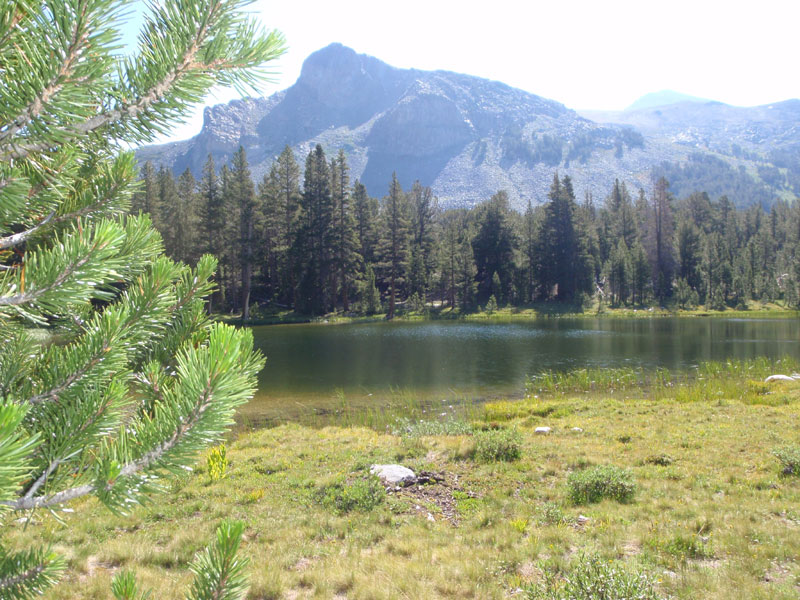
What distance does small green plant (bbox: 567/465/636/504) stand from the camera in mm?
7402

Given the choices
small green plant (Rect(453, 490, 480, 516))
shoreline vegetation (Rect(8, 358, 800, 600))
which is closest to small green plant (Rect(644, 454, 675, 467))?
shoreline vegetation (Rect(8, 358, 800, 600))

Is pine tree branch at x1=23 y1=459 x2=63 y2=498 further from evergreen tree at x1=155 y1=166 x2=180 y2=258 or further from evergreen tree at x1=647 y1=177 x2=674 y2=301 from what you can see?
evergreen tree at x1=647 y1=177 x2=674 y2=301

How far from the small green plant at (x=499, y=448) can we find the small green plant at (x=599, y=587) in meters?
5.17

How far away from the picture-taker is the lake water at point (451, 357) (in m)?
19.8

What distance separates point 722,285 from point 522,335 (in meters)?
56.7

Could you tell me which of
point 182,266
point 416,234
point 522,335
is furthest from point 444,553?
point 416,234

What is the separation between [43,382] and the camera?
1.51 m

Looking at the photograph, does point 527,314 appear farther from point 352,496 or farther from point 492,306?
point 352,496

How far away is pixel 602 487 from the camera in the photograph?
7504 mm

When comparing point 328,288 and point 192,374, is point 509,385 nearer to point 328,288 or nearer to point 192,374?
point 192,374

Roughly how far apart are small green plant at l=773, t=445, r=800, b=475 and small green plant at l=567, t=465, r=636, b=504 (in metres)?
2.84

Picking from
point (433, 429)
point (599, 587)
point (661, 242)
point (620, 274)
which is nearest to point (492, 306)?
point (620, 274)

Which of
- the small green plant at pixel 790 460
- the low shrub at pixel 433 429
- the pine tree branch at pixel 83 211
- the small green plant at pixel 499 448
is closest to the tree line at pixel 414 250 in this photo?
the low shrub at pixel 433 429

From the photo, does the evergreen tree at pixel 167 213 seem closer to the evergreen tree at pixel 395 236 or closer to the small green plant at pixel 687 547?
the evergreen tree at pixel 395 236
